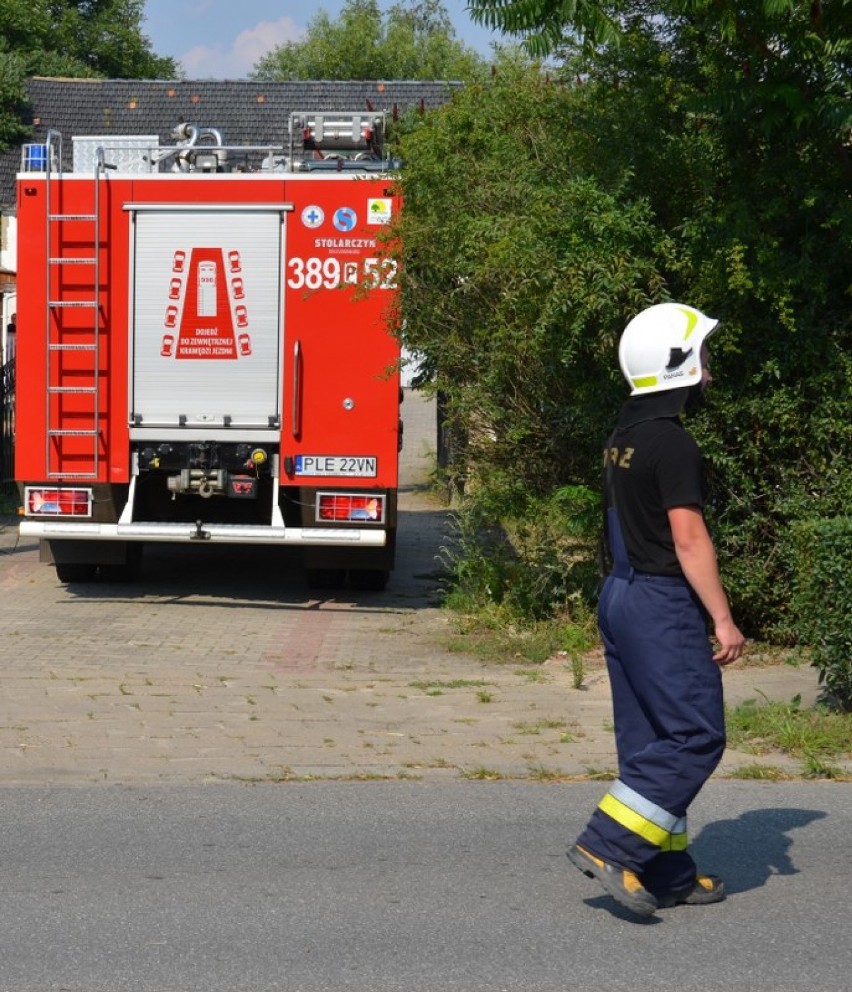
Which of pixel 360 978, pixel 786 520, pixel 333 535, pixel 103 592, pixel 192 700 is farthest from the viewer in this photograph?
pixel 103 592

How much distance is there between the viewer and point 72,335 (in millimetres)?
11180

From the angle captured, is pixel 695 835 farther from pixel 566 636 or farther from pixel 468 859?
pixel 566 636

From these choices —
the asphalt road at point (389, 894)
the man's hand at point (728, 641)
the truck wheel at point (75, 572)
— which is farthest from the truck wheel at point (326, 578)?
the man's hand at point (728, 641)

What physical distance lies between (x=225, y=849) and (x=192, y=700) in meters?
2.51

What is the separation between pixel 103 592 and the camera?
12.0m

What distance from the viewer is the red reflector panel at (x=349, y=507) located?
36.3 ft

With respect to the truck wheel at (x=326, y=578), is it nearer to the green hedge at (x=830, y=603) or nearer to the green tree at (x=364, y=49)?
the green hedge at (x=830, y=603)

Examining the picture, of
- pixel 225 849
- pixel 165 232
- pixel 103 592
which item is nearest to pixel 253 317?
pixel 165 232

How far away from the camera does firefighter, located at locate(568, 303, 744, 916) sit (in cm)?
477

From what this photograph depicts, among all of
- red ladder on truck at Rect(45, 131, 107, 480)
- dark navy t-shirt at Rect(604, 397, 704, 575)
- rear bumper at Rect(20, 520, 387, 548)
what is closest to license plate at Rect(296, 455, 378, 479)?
rear bumper at Rect(20, 520, 387, 548)

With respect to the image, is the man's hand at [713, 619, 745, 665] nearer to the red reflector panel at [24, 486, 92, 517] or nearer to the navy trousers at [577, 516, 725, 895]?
the navy trousers at [577, 516, 725, 895]

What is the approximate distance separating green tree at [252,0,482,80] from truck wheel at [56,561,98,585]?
43.1 m

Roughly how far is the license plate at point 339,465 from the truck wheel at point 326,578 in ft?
4.18

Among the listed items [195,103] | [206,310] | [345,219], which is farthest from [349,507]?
[195,103]
